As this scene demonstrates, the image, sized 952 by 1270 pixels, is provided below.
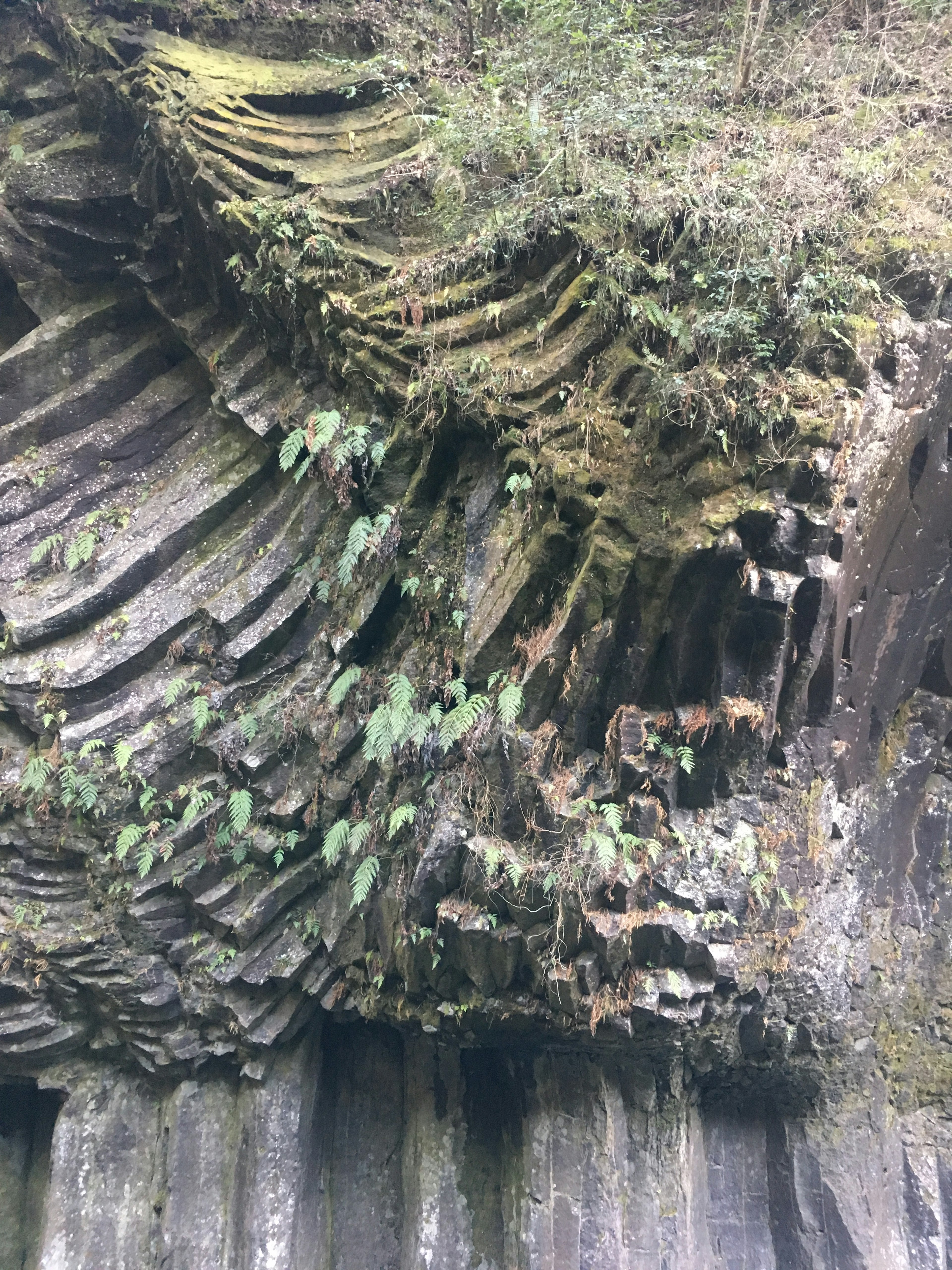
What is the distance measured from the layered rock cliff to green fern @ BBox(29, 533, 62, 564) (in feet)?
0.25

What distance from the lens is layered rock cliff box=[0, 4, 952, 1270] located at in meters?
5.43

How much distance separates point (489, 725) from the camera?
5602 millimetres

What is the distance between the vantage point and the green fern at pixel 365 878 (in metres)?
5.83

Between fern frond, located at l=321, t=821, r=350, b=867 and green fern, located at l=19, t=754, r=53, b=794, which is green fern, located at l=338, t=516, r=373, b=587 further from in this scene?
green fern, located at l=19, t=754, r=53, b=794

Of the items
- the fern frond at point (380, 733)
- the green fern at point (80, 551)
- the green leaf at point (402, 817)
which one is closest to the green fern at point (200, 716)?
the fern frond at point (380, 733)

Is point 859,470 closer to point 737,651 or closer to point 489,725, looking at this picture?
point 737,651

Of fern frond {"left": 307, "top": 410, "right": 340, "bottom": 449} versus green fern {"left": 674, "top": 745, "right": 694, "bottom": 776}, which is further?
fern frond {"left": 307, "top": 410, "right": 340, "bottom": 449}

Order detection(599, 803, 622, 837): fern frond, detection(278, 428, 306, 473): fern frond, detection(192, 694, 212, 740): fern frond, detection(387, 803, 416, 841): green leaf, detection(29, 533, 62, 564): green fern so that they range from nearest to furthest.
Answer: detection(599, 803, 622, 837): fern frond → detection(387, 803, 416, 841): green leaf → detection(278, 428, 306, 473): fern frond → detection(192, 694, 212, 740): fern frond → detection(29, 533, 62, 564): green fern

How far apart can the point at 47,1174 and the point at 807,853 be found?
263 inches

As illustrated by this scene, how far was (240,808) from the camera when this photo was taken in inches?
249

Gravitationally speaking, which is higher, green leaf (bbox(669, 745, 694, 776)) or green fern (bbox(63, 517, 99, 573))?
green fern (bbox(63, 517, 99, 573))

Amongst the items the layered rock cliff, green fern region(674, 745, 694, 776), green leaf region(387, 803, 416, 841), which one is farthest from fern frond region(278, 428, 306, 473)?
green fern region(674, 745, 694, 776)

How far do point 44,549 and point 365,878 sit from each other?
3826 millimetres

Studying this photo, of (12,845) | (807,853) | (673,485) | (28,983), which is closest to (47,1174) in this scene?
(28,983)
